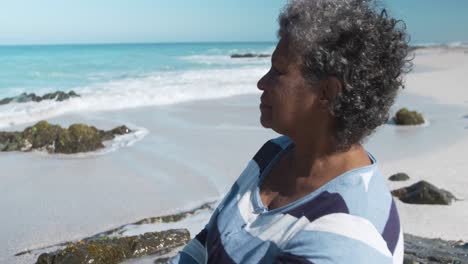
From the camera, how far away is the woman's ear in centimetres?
156

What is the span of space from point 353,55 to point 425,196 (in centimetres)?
500

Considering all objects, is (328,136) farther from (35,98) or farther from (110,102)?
(35,98)

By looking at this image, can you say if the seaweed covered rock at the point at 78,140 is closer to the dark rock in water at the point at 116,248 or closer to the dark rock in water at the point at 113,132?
the dark rock in water at the point at 113,132

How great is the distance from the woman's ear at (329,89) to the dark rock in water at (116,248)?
330 centimetres

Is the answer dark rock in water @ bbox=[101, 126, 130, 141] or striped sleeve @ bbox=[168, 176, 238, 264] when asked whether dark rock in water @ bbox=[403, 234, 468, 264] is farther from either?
dark rock in water @ bbox=[101, 126, 130, 141]

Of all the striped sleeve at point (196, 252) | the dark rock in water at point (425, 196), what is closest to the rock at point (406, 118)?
the dark rock in water at point (425, 196)

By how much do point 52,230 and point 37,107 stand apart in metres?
10.8

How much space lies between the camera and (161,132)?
1102 cm

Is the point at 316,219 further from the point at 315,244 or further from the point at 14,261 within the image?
the point at 14,261

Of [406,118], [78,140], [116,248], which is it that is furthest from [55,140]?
[406,118]

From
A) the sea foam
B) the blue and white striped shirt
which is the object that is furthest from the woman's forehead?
the sea foam

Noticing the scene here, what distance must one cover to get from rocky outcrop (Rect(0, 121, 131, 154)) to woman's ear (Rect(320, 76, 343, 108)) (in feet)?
27.1

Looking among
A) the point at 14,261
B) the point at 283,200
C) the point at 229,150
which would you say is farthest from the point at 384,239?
the point at 229,150

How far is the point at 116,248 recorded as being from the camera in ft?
15.1
